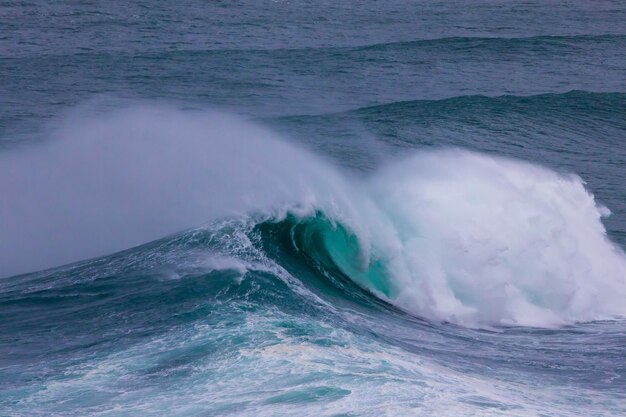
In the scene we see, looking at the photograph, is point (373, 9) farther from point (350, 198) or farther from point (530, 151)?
point (350, 198)

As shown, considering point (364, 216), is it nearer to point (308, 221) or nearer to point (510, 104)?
point (308, 221)

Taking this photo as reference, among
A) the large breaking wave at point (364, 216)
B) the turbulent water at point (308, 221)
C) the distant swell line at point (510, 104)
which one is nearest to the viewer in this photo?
the turbulent water at point (308, 221)

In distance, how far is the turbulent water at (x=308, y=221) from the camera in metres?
10.2

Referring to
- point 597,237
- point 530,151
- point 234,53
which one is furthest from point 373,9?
point 597,237

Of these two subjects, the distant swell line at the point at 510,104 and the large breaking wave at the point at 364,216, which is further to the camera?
the distant swell line at the point at 510,104

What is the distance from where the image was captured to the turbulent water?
10172 mm

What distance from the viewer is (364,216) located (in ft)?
54.1

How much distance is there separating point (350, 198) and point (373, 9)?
23266 millimetres

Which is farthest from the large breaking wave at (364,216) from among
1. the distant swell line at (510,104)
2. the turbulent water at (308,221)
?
the distant swell line at (510,104)

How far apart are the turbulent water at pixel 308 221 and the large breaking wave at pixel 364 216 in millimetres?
60

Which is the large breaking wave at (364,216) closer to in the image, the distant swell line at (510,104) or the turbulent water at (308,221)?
the turbulent water at (308,221)

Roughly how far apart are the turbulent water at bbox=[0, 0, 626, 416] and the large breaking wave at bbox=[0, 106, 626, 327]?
0.06 meters

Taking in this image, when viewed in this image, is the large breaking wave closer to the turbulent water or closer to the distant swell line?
the turbulent water

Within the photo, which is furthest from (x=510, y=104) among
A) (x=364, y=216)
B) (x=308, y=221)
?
(x=308, y=221)
